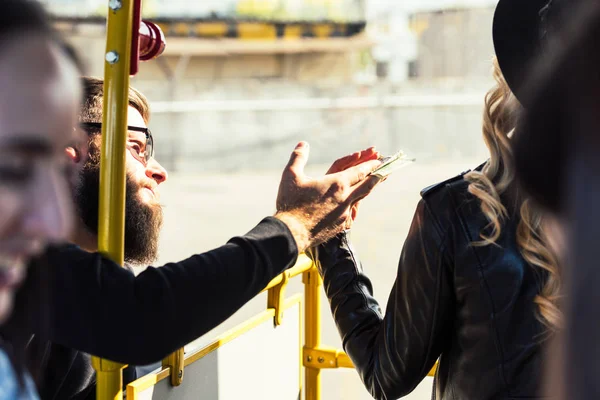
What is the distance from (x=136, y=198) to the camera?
1943 millimetres

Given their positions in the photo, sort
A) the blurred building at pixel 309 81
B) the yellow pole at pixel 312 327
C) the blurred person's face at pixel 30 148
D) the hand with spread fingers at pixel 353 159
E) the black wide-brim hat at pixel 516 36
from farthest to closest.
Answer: the blurred building at pixel 309 81 < the yellow pole at pixel 312 327 < the hand with spread fingers at pixel 353 159 < the black wide-brim hat at pixel 516 36 < the blurred person's face at pixel 30 148

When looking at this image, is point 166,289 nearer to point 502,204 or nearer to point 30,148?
point 502,204

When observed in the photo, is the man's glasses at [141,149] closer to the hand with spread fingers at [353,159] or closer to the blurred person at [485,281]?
the hand with spread fingers at [353,159]

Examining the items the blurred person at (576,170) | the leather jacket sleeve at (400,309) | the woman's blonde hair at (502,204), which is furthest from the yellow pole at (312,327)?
the blurred person at (576,170)

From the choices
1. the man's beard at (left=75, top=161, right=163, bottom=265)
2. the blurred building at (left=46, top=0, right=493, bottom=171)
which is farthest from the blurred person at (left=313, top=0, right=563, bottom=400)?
the blurred building at (left=46, top=0, right=493, bottom=171)

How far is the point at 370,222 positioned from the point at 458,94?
829 centimetres

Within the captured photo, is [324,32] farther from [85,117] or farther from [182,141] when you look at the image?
[85,117]

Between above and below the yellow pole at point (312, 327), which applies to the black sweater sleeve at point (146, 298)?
above

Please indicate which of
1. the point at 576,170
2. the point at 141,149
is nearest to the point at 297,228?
the point at 141,149

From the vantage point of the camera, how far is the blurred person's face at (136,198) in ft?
6.05

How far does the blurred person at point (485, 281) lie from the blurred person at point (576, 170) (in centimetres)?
92

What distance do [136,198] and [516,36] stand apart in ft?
3.65

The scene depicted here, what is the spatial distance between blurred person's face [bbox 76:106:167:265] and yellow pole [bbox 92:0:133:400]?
46 centimetres

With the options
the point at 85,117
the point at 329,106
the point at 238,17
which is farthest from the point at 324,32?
the point at 85,117
